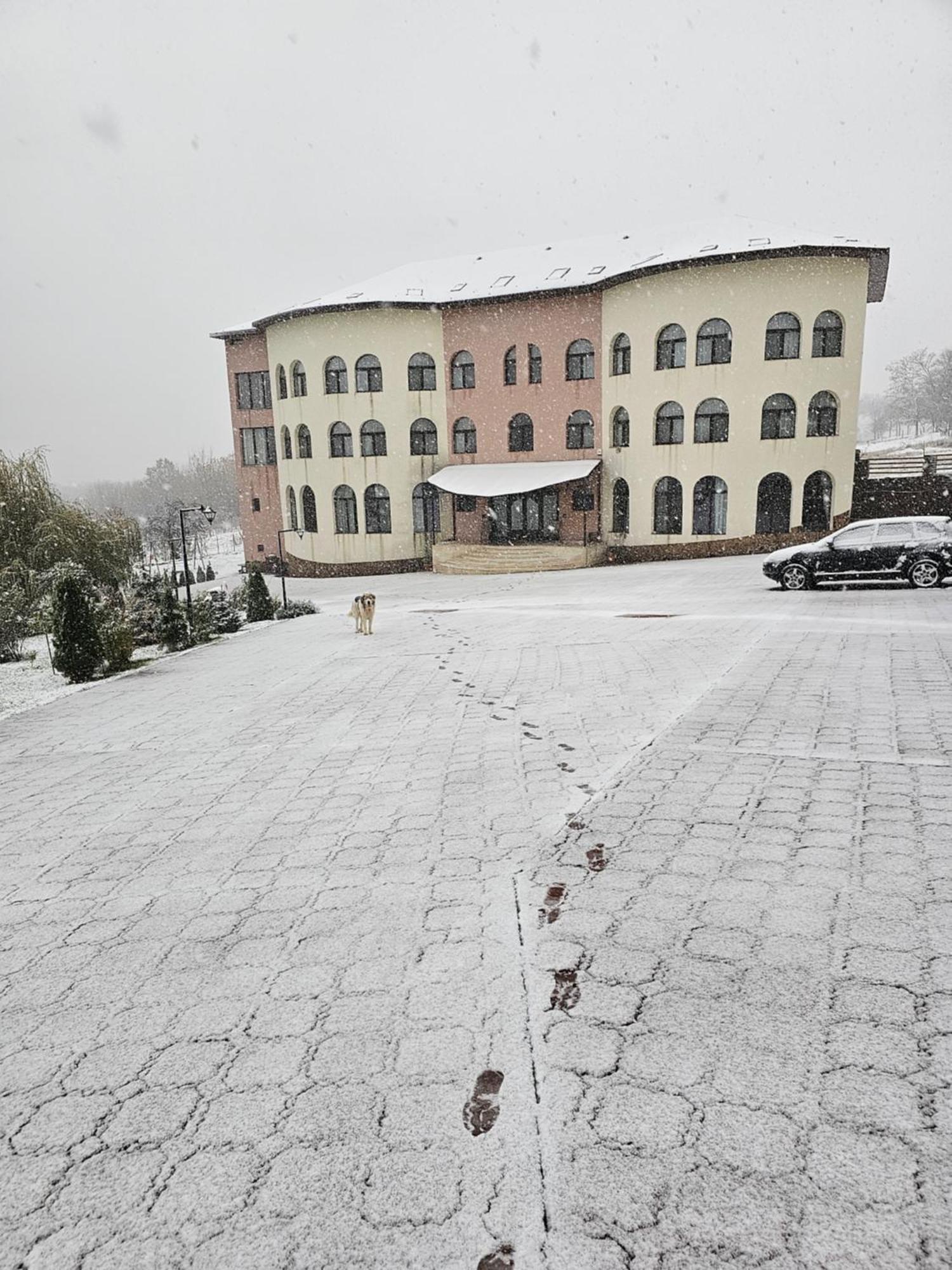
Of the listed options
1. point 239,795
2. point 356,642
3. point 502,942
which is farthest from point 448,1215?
point 356,642

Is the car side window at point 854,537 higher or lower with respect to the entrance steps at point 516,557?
higher

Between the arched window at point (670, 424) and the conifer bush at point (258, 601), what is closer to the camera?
the conifer bush at point (258, 601)

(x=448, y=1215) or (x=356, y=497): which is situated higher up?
(x=356, y=497)

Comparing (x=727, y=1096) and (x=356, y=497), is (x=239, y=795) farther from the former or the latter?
(x=356, y=497)

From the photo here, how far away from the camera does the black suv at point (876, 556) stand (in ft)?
41.9

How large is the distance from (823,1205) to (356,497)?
26.7 m

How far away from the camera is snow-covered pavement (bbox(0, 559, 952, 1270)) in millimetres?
1922

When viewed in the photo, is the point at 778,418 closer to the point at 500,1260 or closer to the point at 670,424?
the point at 670,424

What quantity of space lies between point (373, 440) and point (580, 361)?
8120 millimetres

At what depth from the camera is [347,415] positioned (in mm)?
26656

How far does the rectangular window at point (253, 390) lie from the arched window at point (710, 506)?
58.8 feet

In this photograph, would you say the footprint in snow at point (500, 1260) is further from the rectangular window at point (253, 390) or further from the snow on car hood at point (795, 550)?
the rectangular window at point (253, 390)

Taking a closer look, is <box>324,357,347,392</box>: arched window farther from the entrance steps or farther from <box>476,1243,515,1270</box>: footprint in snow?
<box>476,1243,515,1270</box>: footprint in snow

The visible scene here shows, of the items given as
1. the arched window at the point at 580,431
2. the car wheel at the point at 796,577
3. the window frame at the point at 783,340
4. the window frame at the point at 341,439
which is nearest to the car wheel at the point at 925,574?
the car wheel at the point at 796,577
